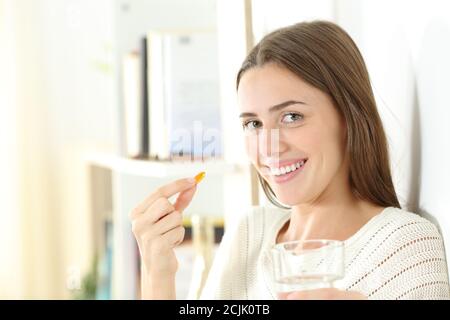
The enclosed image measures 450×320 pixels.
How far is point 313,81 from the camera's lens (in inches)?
41.9

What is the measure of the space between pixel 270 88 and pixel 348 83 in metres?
0.11

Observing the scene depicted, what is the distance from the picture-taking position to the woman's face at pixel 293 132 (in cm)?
107

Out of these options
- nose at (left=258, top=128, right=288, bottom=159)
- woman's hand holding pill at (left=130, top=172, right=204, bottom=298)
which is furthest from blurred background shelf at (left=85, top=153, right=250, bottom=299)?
nose at (left=258, top=128, right=288, bottom=159)

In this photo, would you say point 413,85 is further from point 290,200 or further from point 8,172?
point 8,172

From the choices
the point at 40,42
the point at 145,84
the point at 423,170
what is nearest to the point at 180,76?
the point at 145,84

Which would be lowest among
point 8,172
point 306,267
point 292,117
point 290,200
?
point 306,267

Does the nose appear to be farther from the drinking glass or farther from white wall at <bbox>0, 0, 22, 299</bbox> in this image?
white wall at <bbox>0, 0, 22, 299</bbox>

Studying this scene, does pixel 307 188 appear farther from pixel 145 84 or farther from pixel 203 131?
pixel 145 84

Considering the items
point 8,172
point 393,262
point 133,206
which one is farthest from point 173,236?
point 8,172

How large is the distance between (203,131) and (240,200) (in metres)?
0.22

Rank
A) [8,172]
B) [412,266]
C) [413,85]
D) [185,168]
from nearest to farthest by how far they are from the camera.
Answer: [412,266] < [413,85] < [185,168] < [8,172]

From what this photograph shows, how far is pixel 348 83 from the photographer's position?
3.47ft

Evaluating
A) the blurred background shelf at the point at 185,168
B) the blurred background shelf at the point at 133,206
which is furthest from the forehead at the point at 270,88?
the blurred background shelf at the point at 133,206
